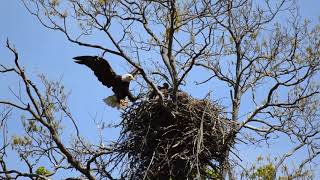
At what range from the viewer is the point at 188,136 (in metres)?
8.05

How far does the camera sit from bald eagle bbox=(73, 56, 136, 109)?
9.12 metres

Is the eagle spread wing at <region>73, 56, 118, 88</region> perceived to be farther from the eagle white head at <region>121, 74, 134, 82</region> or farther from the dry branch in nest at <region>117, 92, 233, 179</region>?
the dry branch in nest at <region>117, 92, 233, 179</region>

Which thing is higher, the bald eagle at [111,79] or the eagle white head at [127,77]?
the eagle white head at [127,77]

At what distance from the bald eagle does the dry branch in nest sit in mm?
896

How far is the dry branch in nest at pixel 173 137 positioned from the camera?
805 cm

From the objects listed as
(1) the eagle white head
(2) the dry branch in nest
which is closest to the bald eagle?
(1) the eagle white head

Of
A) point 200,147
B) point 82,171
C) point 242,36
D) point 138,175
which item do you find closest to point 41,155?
point 82,171

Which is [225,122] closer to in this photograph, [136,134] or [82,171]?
[136,134]

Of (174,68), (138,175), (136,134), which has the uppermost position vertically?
(174,68)

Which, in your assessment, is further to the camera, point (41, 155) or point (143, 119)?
point (41, 155)

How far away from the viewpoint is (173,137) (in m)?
8.24

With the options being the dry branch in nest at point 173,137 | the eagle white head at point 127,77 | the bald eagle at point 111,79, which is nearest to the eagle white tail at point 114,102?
the bald eagle at point 111,79

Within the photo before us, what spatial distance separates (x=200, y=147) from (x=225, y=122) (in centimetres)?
65

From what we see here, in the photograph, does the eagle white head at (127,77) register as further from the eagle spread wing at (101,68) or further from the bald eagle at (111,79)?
the eagle spread wing at (101,68)
